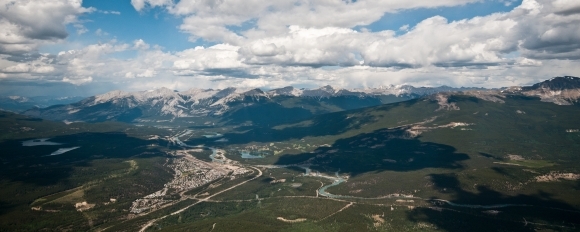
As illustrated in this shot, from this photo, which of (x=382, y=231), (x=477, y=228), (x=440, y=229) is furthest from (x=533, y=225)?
(x=382, y=231)

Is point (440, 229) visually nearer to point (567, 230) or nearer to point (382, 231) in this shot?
point (382, 231)

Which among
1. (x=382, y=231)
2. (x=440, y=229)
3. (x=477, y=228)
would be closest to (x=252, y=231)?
(x=382, y=231)

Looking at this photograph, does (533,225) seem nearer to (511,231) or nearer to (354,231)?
(511,231)

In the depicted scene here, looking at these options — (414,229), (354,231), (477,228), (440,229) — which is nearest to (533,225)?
(477,228)

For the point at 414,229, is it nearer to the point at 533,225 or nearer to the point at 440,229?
the point at 440,229

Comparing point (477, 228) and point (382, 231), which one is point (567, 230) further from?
point (382, 231)

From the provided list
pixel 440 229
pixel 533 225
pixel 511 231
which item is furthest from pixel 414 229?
pixel 533 225

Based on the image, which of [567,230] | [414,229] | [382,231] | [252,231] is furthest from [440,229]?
[252,231]
